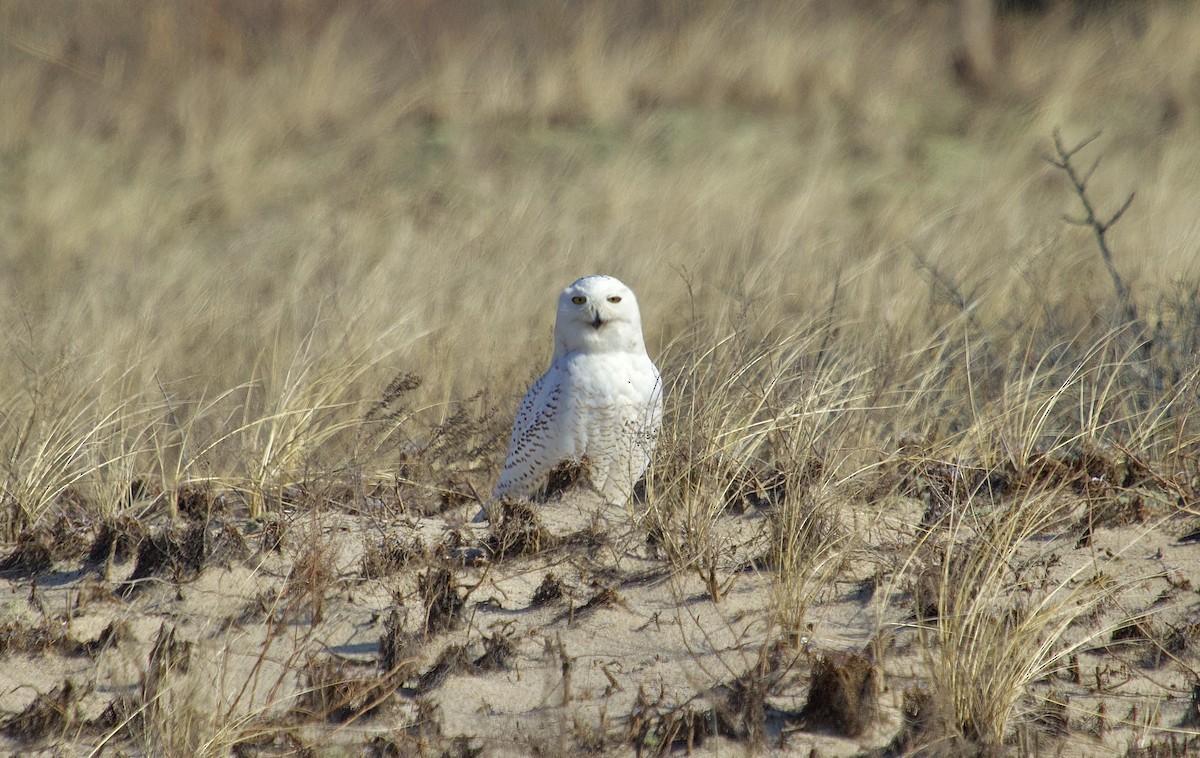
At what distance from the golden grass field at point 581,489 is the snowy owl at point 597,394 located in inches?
8.3

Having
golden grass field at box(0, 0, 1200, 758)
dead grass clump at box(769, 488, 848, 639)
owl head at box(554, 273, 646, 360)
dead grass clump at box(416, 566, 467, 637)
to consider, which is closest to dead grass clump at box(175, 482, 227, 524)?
golden grass field at box(0, 0, 1200, 758)

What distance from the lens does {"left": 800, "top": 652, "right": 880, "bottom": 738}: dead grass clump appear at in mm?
2592

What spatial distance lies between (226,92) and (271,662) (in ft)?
29.6

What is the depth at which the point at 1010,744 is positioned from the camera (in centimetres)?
255

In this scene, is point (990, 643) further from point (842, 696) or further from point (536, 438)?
point (536, 438)

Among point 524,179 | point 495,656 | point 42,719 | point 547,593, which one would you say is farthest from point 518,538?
point 524,179

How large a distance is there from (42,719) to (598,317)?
1962 mm

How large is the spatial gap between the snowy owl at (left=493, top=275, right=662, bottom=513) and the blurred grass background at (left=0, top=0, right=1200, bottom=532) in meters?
0.73

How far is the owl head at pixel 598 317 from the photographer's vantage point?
390 centimetres

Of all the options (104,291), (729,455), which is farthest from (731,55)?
(729,455)

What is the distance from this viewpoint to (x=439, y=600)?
299 cm

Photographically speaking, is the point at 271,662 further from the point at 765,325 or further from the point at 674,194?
the point at 674,194

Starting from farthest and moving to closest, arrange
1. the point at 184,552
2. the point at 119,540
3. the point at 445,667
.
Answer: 1. the point at 119,540
2. the point at 184,552
3. the point at 445,667

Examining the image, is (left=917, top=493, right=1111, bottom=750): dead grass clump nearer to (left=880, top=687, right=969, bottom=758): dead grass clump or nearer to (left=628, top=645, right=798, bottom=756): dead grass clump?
(left=880, top=687, right=969, bottom=758): dead grass clump
